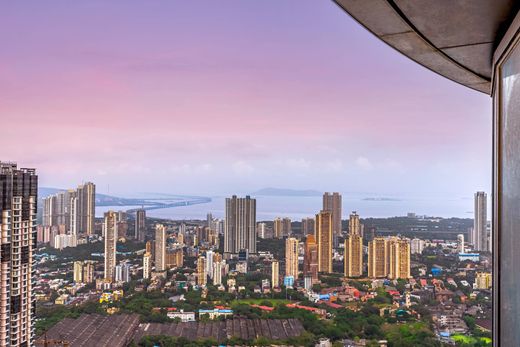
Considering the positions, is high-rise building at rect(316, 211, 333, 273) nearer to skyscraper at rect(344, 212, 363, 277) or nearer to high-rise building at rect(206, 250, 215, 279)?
skyscraper at rect(344, 212, 363, 277)

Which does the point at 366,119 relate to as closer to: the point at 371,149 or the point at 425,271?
the point at 371,149

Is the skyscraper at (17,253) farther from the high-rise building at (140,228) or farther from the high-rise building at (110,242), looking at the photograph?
the high-rise building at (140,228)

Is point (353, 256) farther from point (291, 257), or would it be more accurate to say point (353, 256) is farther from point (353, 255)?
point (291, 257)

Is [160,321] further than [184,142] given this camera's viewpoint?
No


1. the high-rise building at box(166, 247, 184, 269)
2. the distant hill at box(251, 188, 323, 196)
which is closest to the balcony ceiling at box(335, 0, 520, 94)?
the high-rise building at box(166, 247, 184, 269)

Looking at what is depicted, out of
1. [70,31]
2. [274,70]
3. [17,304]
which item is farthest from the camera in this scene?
[274,70]

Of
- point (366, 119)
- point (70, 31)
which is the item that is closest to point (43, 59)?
point (70, 31)

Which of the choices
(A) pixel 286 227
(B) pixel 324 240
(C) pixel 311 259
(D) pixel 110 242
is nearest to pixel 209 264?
(A) pixel 286 227

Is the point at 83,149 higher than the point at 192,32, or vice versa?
the point at 192,32
